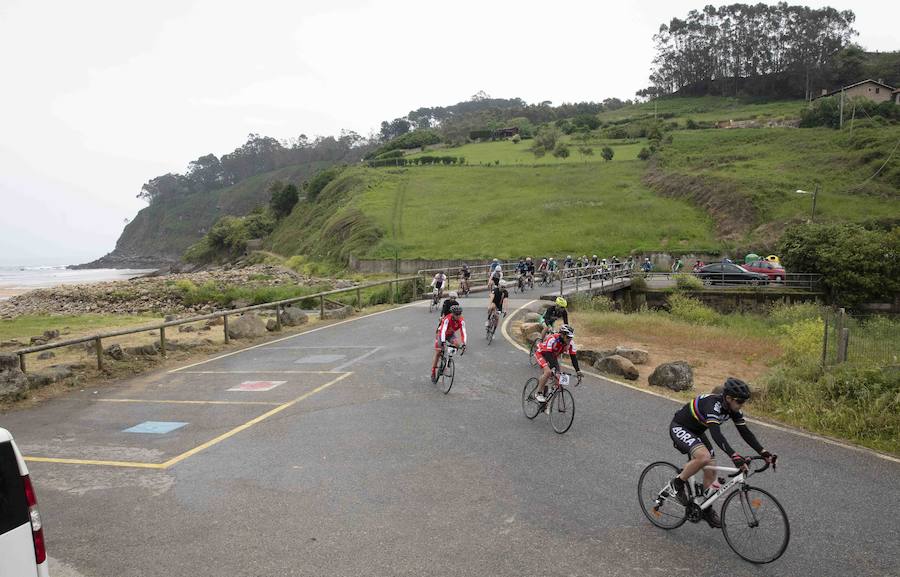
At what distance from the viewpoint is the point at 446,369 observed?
448 inches

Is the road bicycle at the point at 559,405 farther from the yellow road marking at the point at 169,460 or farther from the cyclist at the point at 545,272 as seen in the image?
the cyclist at the point at 545,272

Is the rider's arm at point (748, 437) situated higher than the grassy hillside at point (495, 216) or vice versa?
the grassy hillside at point (495, 216)

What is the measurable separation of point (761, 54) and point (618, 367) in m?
144

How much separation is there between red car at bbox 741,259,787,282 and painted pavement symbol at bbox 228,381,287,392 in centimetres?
2948

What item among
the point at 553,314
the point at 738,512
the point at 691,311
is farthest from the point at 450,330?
the point at 691,311

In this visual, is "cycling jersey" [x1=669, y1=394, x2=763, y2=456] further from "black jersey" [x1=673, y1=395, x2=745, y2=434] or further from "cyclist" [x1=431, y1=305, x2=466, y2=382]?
"cyclist" [x1=431, y1=305, x2=466, y2=382]

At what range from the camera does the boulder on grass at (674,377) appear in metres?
11.5

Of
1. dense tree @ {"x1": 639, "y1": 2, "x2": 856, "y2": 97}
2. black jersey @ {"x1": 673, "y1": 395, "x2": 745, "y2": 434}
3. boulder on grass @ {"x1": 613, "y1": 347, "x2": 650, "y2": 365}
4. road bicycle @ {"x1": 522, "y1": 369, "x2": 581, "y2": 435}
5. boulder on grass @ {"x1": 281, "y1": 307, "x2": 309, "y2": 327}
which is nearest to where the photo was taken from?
black jersey @ {"x1": 673, "y1": 395, "x2": 745, "y2": 434}

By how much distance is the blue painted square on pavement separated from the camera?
29.2 ft

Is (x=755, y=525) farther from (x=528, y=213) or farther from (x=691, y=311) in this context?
(x=528, y=213)

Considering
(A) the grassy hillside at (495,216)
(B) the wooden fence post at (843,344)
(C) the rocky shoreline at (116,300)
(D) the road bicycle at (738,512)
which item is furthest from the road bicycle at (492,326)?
(A) the grassy hillside at (495,216)

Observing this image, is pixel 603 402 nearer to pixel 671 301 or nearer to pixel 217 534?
pixel 217 534

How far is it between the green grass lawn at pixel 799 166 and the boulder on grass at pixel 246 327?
4873 centimetres

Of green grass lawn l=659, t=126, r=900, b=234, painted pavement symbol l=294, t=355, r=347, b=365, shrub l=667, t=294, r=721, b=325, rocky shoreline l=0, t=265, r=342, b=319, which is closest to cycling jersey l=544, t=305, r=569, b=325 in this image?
painted pavement symbol l=294, t=355, r=347, b=365
